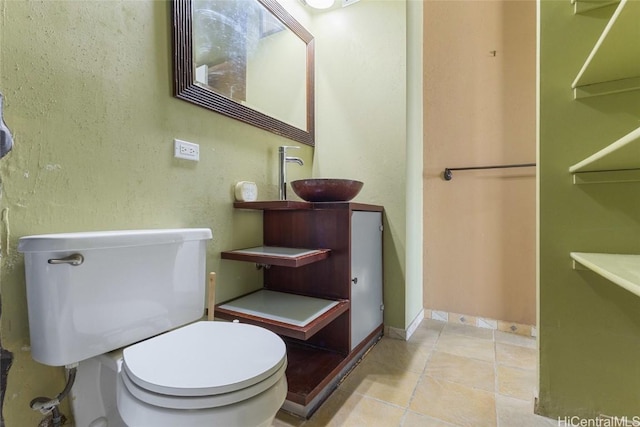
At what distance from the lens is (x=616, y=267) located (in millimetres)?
810

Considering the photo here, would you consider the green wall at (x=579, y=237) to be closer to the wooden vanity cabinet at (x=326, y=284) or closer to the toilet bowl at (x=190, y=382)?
the wooden vanity cabinet at (x=326, y=284)

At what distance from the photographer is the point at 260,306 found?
1.33m

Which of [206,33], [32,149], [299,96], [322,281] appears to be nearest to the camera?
[32,149]

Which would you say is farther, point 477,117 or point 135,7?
point 477,117

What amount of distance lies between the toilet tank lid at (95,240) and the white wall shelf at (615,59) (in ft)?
4.44

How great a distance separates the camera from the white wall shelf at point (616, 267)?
654 millimetres

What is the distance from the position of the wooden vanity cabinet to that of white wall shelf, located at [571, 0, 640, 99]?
957 mm

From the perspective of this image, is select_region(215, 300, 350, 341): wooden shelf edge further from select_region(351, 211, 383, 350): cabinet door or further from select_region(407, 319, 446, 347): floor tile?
select_region(407, 319, 446, 347): floor tile

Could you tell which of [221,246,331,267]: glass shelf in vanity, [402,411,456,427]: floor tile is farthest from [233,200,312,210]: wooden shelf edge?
[402,411,456,427]: floor tile

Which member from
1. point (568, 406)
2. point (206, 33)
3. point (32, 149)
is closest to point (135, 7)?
point (206, 33)

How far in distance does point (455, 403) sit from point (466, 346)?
584 millimetres

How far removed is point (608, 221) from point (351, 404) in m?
1.17

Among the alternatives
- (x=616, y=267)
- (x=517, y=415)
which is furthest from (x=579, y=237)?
(x=517, y=415)

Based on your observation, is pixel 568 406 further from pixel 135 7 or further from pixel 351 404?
pixel 135 7
